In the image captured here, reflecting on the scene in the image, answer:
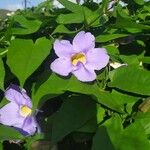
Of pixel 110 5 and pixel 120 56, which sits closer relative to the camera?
pixel 120 56

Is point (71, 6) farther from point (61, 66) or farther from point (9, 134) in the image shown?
point (9, 134)

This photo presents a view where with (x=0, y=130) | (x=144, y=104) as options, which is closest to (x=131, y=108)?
(x=144, y=104)

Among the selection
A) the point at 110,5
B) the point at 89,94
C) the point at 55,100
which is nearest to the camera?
the point at 89,94

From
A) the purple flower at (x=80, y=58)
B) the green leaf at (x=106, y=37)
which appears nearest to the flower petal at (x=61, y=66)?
the purple flower at (x=80, y=58)

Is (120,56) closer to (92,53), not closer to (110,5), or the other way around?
(92,53)

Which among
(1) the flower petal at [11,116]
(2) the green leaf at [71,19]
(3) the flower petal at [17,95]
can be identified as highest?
(2) the green leaf at [71,19]

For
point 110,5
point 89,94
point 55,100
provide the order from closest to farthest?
point 89,94 < point 55,100 < point 110,5

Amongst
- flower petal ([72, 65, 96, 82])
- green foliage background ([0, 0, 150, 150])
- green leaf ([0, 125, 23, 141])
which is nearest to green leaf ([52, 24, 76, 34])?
green foliage background ([0, 0, 150, 150])

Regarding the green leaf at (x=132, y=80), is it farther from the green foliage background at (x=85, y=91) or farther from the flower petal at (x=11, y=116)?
the flower petal at (x=11, y=116)
